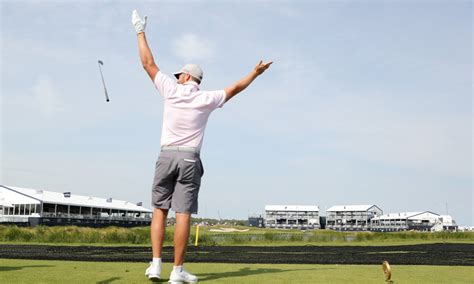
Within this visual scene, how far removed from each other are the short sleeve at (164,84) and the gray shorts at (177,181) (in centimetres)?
56

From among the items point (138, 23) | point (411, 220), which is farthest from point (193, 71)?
point (411, 220)

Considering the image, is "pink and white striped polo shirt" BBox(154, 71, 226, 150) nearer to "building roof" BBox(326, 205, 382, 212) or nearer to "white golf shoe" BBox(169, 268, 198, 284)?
"white golf shoe" BBox(169, 268, 198, 284)

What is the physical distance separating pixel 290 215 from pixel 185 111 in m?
155

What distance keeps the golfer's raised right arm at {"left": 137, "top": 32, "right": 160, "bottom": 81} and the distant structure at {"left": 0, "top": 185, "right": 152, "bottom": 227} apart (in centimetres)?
5648

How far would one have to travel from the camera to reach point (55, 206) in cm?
7375

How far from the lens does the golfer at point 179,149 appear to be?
4.77 metres

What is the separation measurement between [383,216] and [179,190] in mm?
155892

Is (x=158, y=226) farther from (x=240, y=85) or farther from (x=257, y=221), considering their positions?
(x=257, y=221)

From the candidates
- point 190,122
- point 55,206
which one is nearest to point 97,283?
point 190,122

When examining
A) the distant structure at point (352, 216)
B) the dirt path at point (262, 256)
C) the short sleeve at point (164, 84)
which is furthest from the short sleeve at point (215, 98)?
the distant structure at point (352, 216)

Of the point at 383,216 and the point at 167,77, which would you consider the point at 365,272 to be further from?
the point at 383,216

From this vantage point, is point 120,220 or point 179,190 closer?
point 179,190

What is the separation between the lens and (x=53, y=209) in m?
73.8

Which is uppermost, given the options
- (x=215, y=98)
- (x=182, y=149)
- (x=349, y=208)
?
(x=349, y=208)
